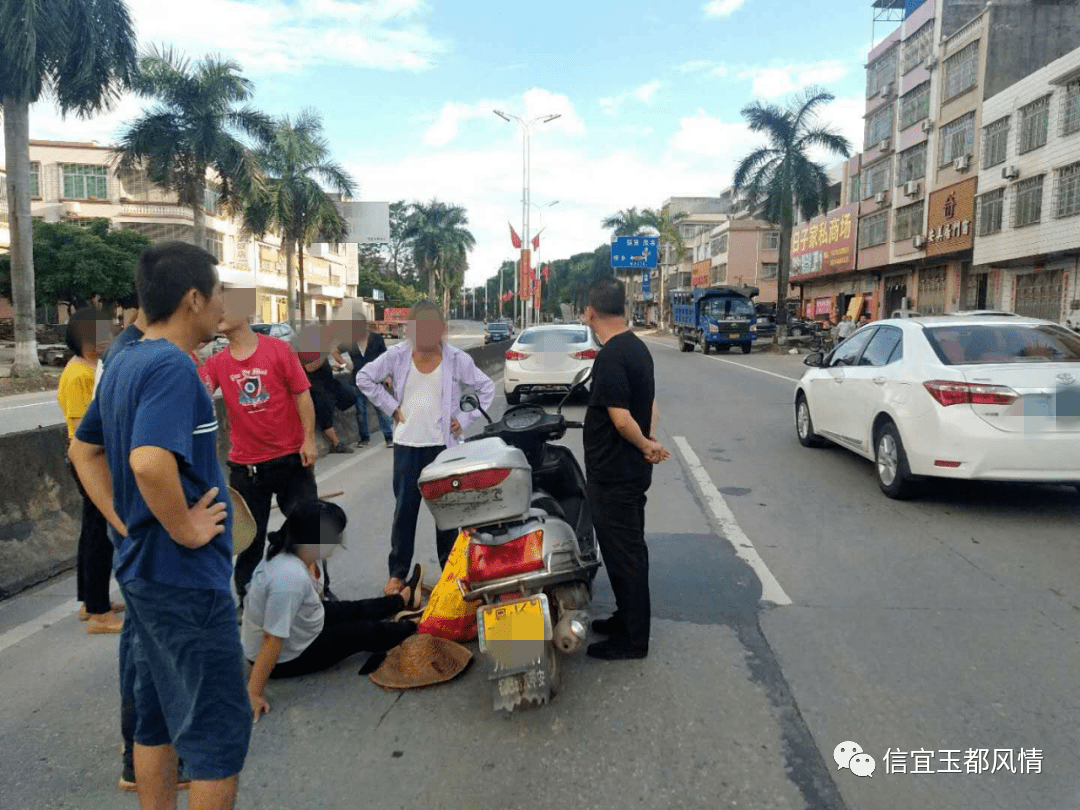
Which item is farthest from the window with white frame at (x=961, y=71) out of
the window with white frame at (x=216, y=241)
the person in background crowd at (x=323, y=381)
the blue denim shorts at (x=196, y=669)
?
the blue denim shorts at (x=196, y=669)

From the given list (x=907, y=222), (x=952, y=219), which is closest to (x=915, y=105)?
(x=907, y=222)

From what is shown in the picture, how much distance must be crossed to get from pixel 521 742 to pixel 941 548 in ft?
12.0

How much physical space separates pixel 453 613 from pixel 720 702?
1.29 meters

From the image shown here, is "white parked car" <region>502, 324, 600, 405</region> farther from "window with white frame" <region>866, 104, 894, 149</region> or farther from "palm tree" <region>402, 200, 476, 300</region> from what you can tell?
"palm tree" <region>402, 200, 476, 300</region>

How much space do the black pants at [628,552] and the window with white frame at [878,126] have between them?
42.2 metres

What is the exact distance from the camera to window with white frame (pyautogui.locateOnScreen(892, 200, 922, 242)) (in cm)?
3641

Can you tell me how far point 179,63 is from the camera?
2747 centimetres

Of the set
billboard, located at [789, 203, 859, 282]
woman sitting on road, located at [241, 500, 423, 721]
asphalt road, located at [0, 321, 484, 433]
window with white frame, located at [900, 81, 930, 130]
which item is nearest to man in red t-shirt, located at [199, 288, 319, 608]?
woman sitting on road, located at [241, 500, 423, 721]

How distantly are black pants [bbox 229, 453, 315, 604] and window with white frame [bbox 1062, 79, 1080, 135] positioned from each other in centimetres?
2819

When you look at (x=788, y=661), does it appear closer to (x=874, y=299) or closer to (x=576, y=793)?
(x=576, y=793)

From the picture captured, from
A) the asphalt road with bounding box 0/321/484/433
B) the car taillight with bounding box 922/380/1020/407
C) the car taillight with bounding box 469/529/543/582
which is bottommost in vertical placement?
the asphalt road with bounding box 0/321/484/433

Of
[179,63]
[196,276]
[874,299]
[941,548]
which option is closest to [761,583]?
[941,548]

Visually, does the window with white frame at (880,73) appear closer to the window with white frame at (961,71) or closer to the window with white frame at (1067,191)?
the window with white frame at (961,71)

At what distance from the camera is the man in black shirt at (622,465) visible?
12.1 ft
